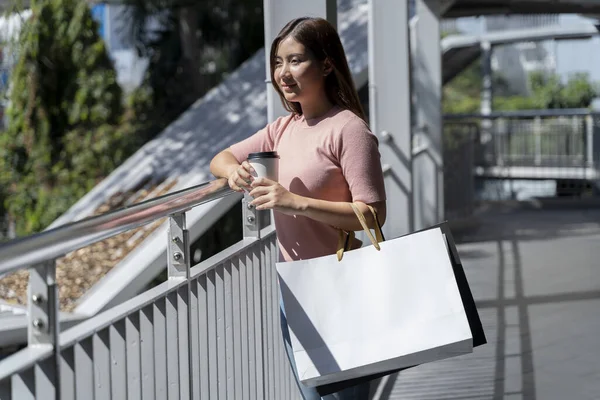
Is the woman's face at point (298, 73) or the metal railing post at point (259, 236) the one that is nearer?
the woman's face at point (298, 73)

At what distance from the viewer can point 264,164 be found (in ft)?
7.27

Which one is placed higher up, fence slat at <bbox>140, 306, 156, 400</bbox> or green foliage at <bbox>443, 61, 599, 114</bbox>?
green foliage at <bbox>443, 61, 599, 114</bbox>

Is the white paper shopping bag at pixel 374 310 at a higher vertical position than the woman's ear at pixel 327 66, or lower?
lower

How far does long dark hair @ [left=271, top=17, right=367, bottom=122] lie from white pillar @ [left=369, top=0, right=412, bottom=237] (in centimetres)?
463

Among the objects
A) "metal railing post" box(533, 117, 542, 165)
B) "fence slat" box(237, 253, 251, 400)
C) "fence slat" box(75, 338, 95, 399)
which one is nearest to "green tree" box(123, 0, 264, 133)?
"metal railing post" box(533, 117, 542, 165)

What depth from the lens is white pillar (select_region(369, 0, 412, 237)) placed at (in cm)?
721

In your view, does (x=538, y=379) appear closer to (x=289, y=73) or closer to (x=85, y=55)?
(x=289, y=73)

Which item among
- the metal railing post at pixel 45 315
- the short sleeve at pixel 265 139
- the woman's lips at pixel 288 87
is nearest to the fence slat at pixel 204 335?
the short sleeve at pixel 265 139

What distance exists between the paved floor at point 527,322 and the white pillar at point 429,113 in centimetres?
55

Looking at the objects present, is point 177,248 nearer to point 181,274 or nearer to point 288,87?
point 181,274

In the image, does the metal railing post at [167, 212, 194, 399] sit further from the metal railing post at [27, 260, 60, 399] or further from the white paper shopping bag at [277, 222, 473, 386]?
the metal railing post at [27, 260, 60, 399]

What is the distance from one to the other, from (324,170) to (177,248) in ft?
1.31

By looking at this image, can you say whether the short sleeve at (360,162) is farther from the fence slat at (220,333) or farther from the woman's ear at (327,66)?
the fence slat at (220,333)

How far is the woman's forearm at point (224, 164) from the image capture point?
8.52ft
